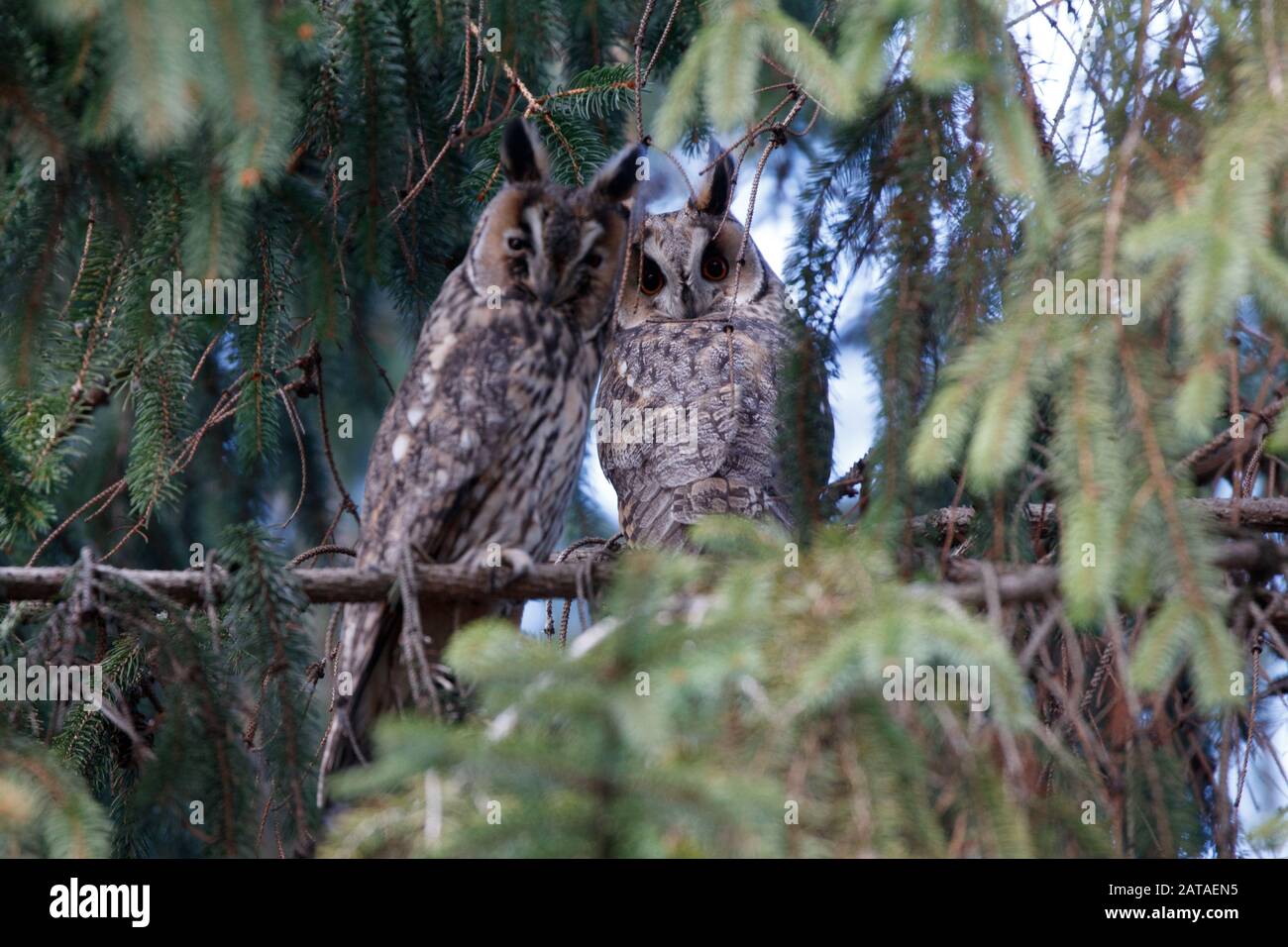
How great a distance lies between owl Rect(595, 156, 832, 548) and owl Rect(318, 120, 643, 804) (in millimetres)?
510

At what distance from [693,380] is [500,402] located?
3.60 ft

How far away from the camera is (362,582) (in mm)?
2412

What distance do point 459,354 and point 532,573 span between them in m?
0.70

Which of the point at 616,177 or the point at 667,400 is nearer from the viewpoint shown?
the point at 616,177

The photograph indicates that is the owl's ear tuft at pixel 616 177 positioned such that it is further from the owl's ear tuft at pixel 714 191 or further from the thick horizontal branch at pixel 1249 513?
the owl's ear tuft at pixel 714 191

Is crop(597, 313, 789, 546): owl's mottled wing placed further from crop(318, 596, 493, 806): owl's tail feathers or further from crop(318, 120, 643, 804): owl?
crop(318, 596, 493, 806): owl's tail feathers

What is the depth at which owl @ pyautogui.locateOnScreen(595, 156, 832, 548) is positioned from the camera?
12.0 feet

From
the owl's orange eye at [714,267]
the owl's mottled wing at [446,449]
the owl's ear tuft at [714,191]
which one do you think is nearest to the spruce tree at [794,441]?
the owl's mottled wing at [446,449]

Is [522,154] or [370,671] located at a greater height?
[522,154]

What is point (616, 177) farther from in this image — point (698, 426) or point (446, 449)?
point (698, 426)

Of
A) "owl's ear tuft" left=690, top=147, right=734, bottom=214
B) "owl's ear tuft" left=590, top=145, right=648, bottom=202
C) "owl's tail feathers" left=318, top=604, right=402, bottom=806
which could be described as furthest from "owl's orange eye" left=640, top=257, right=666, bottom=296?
"owl's tail feathers" left=318, top=604, right=402, bottom=806

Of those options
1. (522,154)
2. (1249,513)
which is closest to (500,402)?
(522,154)
